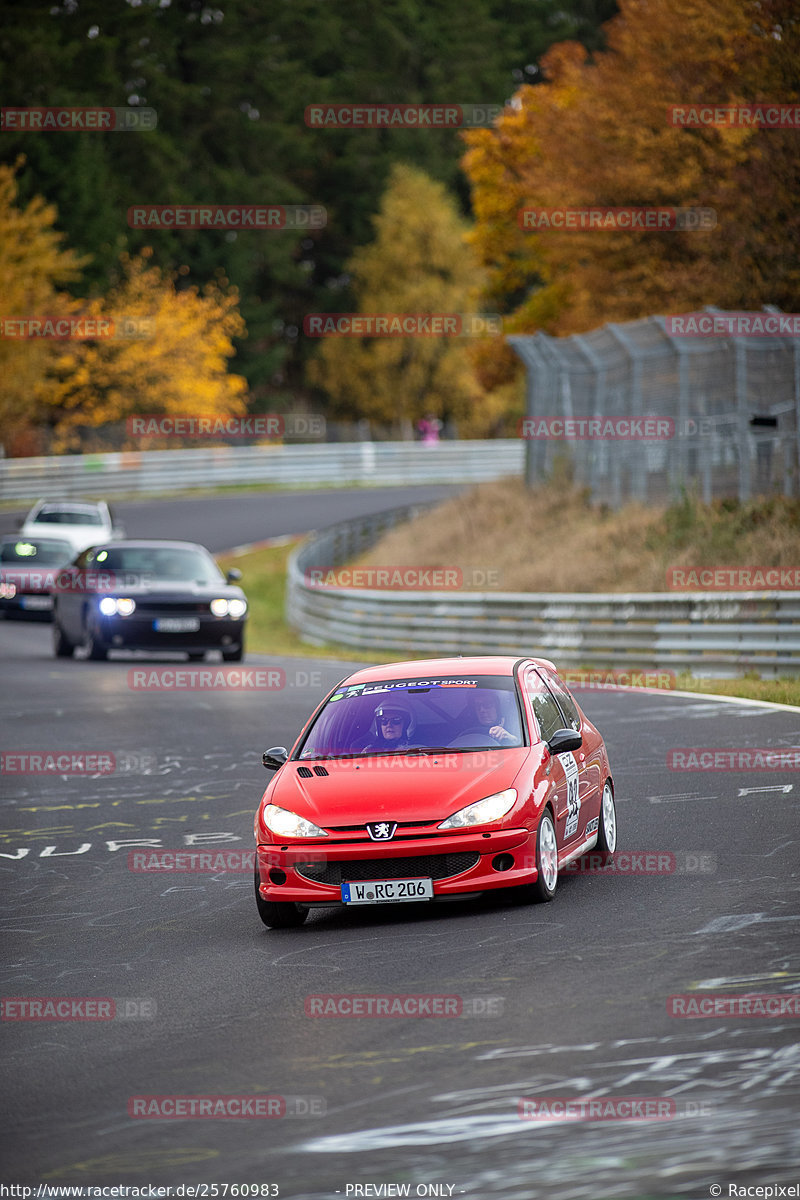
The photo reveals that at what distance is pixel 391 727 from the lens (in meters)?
9.92

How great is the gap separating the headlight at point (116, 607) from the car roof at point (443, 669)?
14.2 meters

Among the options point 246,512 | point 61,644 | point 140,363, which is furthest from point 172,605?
point 140,363

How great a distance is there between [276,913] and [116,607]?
1579cm

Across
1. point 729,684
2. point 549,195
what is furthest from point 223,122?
point 729,684

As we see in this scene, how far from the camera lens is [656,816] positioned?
11797 mm

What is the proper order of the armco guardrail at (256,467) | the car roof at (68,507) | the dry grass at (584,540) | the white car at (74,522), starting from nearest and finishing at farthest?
the dry grass at (584,540) → the white car at (74,522) → the car roof at (68,507) → the armco guardrail at (256,467)

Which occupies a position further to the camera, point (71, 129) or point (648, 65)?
point (71, 129)

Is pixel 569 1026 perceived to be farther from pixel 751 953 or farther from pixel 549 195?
pixel 549 195

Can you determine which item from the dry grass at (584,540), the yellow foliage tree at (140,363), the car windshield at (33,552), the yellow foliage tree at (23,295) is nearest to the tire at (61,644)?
the car windshield at (33,552)

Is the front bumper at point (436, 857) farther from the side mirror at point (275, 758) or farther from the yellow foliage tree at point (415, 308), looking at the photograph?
the yellow foliage tree at point (415, 308)

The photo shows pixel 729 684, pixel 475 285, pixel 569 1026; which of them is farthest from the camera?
pixel 475 285

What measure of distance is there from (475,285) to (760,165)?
48.1m

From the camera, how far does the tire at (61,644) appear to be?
26094mm

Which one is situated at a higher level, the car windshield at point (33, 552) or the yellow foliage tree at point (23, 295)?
the yellow foliage tree at point (23, 295)
